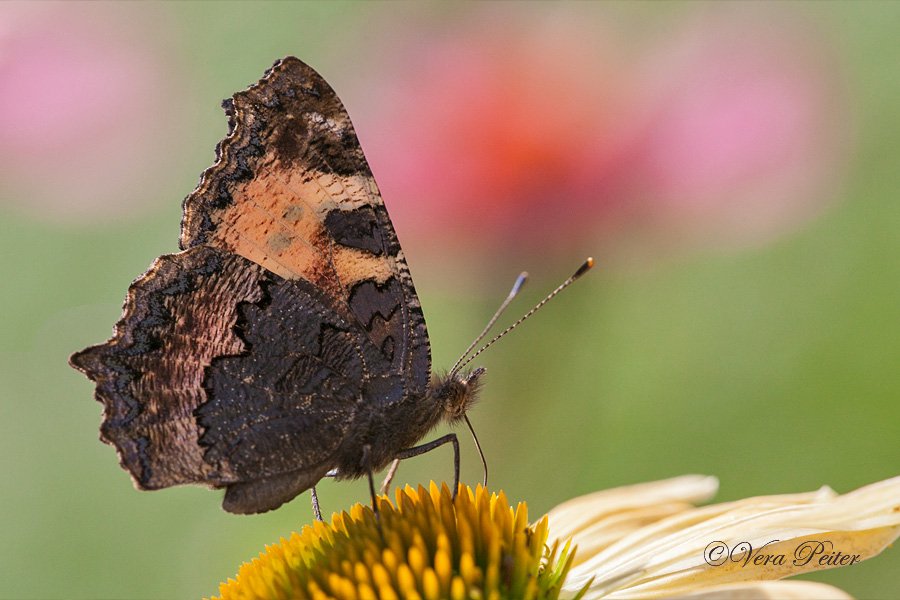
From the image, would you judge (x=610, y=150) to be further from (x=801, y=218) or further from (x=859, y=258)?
(x=859, y=258)

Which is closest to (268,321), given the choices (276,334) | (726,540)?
(276,334)

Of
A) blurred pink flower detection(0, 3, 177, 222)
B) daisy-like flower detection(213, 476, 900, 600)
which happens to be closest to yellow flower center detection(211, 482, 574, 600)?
daisy-like flower detection(213, 476, 900, 600)

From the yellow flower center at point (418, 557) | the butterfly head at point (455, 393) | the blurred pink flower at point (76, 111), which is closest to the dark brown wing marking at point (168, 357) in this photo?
the yellow flower center at point (418, 557)

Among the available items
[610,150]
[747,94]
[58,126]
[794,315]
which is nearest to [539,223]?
[610,150]

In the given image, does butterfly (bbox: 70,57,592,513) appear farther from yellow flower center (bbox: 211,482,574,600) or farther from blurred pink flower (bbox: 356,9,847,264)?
blurred pink flower (bbox: 356,9,847,264)

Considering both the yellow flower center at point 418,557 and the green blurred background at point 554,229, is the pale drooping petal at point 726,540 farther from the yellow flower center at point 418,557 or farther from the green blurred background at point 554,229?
the green blurred background at point 554,229

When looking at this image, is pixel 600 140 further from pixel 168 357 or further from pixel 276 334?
pixel 168 357
